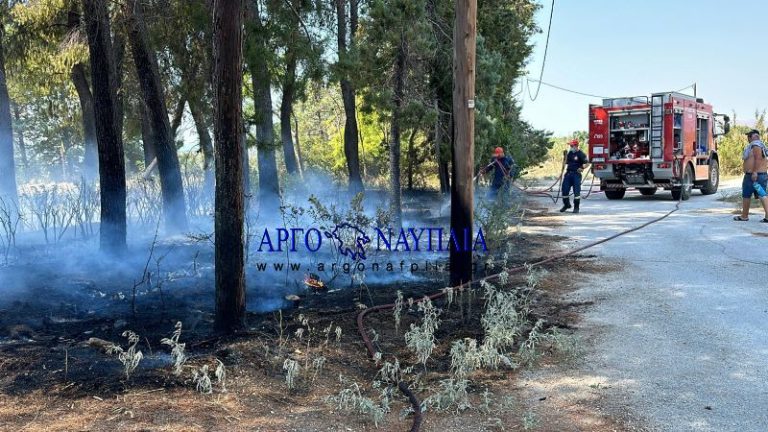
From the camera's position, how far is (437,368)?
15.4 ft

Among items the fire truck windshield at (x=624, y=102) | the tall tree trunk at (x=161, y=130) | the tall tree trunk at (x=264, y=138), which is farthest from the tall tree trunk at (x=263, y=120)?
the fire truck windshield at (x=624, y=102)

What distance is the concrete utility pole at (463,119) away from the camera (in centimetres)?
641

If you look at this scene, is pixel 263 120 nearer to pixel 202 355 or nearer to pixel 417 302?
pixel 417 302

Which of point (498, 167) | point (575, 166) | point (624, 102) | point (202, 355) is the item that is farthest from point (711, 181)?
point (202, 355)

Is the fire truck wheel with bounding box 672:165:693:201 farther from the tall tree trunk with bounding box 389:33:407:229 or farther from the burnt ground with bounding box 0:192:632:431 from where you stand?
the burnt ground with bounding box 0:192:632:431

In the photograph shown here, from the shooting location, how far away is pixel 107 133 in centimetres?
868

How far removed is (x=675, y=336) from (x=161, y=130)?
910 centimetres

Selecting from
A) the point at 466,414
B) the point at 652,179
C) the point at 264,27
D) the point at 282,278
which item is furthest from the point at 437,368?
the point at 652,179

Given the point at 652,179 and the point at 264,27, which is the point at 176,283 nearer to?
the point at 264,27

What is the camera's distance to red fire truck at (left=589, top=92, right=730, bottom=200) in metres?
17.1

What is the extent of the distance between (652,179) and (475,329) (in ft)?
46.9

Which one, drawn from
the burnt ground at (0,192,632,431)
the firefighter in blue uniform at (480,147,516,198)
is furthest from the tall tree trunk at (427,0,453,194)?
the burnt ground at (0,192,632,431)

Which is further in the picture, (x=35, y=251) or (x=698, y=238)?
(x=698, y=238)

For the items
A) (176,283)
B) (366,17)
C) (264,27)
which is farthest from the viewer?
(366,17)
